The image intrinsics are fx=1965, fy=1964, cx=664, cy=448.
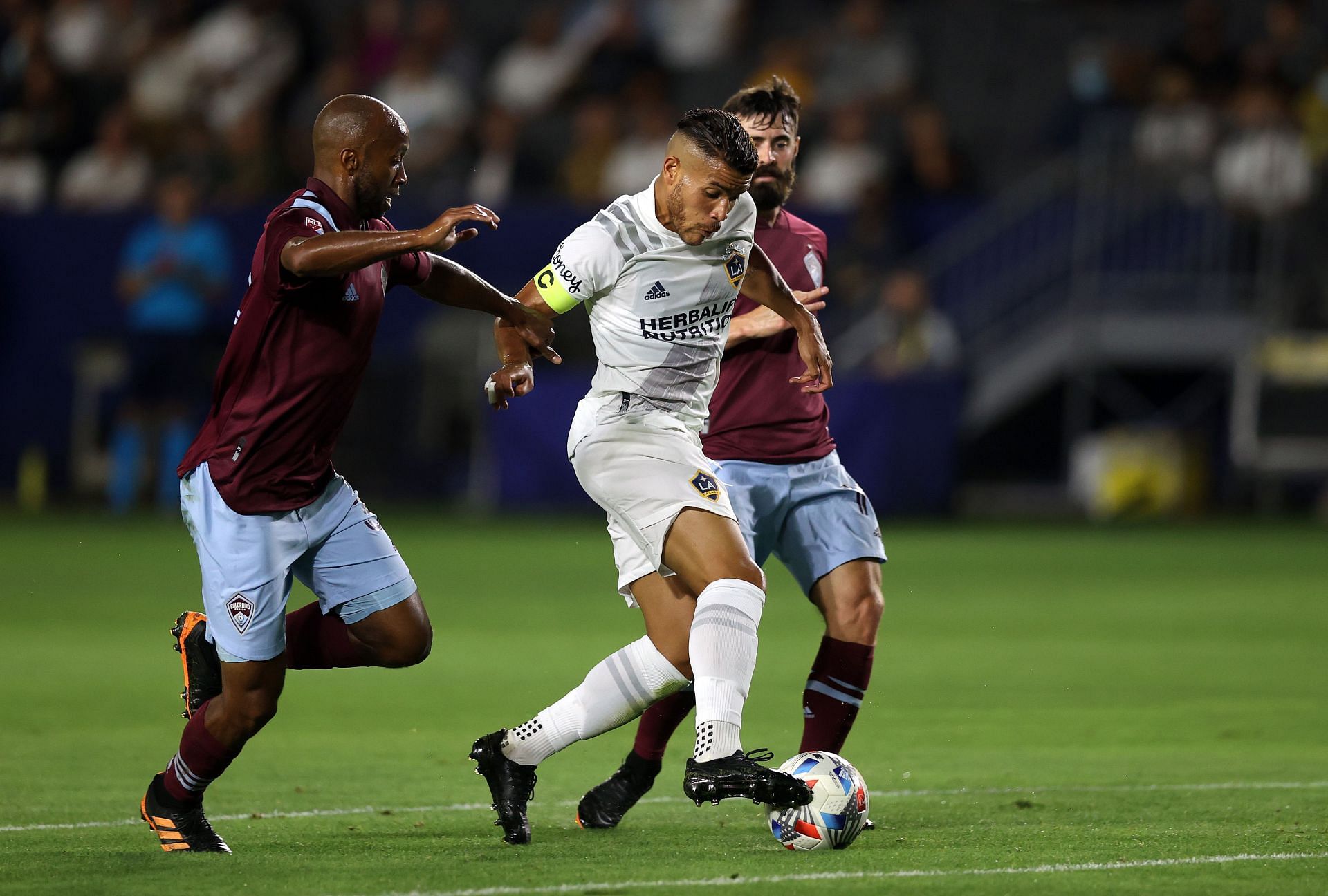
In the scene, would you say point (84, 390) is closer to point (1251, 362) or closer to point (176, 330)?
point (176, 330)

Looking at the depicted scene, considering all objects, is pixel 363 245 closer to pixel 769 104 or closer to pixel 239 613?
pixel 239 613

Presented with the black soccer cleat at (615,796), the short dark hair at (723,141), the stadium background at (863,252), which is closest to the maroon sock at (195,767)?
the black soccer cleat at (615,796)

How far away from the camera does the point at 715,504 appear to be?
598cm

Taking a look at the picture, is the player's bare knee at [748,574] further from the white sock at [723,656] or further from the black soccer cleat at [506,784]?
the black soccer cleat at [506,784]

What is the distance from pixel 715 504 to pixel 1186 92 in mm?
14401

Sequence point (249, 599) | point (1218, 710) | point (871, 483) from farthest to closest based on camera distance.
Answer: point (871, 483)
point (1218, 710)
point (249, 599)

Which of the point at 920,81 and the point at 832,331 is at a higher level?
the point at 920,81

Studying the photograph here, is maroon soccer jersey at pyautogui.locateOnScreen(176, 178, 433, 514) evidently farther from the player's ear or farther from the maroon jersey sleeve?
the player's ear

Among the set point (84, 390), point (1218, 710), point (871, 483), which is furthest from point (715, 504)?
point (84, 390)

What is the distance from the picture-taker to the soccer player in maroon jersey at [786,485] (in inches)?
257

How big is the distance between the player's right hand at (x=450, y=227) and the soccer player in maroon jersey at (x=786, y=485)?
1.44 meters

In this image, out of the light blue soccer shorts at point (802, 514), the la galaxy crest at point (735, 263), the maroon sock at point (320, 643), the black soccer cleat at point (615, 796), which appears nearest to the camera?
the maroon sock at point (320, 643)

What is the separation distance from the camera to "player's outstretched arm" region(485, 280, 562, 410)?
228 inches

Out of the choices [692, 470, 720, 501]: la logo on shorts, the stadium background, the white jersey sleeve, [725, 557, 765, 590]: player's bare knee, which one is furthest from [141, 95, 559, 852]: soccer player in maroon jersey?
the stadium background
